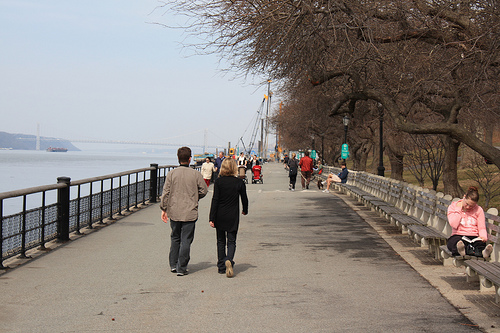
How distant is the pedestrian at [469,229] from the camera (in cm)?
858

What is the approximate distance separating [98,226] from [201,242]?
341 cm

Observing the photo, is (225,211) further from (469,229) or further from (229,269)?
(469,229)

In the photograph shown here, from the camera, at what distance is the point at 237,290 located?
7.80 meters

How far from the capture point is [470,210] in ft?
28.6

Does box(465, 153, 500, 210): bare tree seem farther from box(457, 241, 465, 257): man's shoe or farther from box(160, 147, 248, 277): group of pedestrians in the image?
box(160, 147, 248, 277): group of pedestrians

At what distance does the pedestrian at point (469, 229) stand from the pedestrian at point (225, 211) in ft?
9.84

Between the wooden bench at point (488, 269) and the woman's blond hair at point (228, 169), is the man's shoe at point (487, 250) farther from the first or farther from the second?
the woman's blond hair at point (228, 169)

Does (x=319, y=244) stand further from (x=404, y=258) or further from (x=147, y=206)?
(x=147, y=206)

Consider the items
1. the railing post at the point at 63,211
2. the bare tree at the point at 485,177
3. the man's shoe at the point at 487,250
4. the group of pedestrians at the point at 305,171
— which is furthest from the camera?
the group of pedestrians at the point at 305,171

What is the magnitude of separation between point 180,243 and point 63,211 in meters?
3.85

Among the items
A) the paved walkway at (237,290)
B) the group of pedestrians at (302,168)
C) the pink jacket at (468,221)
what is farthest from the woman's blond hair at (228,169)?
the group of pedestrians at (302,168)

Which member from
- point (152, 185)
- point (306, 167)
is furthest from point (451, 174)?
point (152, 185)

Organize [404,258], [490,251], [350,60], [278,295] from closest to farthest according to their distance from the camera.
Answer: [278,295], [490,251], [404,258], [350,60]

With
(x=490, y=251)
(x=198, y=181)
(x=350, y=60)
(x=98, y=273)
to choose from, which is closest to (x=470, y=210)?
(x=490, y=251)
